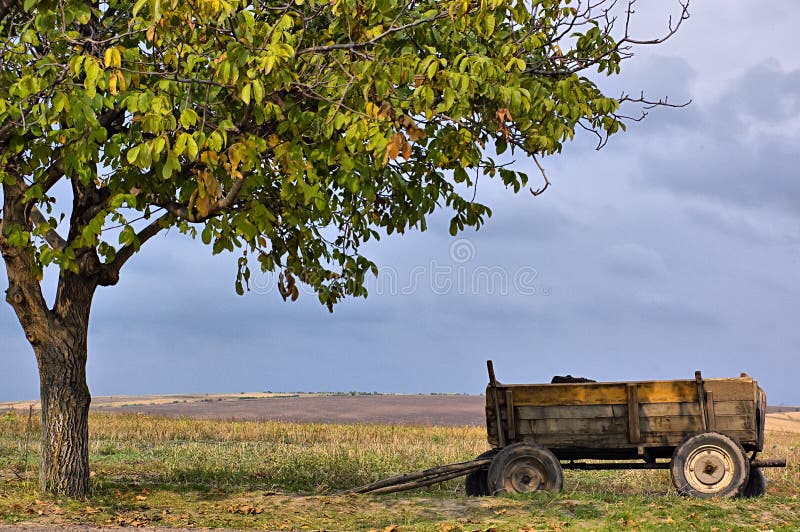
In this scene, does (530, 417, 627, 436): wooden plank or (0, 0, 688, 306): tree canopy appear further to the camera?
(530, 417, 627, 436): wooden plank

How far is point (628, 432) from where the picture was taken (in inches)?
548

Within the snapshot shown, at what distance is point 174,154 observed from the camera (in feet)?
31.8

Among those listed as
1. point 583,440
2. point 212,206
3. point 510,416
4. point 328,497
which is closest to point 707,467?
point 583,440

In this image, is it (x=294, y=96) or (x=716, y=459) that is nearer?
(x=294, y=96)

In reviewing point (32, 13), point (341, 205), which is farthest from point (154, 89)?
point (341, 205)

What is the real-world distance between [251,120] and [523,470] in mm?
7215

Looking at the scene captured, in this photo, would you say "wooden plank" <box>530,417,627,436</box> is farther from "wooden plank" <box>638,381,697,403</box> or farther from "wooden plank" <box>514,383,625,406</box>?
"wooden plank" <box>638,381,697,403</box>

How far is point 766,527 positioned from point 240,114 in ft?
30.5

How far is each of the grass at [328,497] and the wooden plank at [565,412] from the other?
127 cm

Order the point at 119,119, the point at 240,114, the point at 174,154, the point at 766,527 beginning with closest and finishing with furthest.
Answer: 1. the point at 174,154
2. the point at 766,527
3. the point at 240,114
4. the point at 119,119

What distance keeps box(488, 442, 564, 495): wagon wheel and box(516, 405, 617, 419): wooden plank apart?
56cm

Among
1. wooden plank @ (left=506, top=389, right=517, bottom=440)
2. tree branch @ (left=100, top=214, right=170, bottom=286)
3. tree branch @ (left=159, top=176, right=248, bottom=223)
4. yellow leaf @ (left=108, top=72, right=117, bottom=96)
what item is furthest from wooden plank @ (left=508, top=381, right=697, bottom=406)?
yellow leaf @ (left=108, top=72, right=117, bottom=96)

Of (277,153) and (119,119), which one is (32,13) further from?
(277,153)

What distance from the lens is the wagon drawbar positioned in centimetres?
1357
